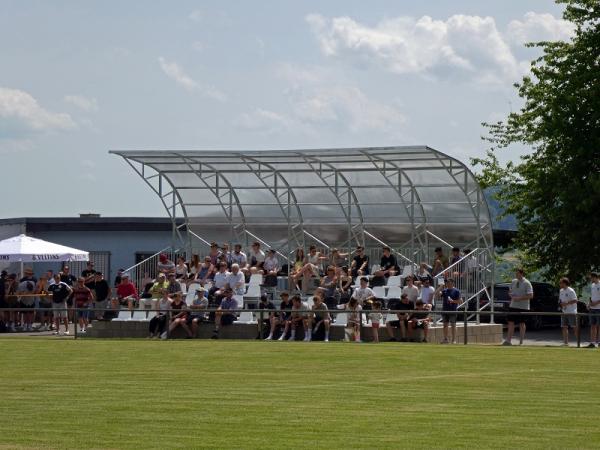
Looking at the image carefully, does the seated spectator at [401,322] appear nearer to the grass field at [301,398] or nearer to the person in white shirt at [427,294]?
the person in white shirt at [427,294]

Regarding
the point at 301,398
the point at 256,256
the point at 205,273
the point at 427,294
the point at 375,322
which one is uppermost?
the point at 256,256

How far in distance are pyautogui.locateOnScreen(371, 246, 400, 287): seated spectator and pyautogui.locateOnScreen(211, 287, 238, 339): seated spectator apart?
3582 millimetres

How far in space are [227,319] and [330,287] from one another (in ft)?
8.67

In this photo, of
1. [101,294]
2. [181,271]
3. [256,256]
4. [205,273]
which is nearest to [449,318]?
[205,273]

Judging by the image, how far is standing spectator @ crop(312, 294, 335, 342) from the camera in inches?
1217

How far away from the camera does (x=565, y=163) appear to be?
43.4m

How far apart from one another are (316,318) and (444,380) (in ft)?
37.6

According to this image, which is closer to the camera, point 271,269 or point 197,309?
point 197,309

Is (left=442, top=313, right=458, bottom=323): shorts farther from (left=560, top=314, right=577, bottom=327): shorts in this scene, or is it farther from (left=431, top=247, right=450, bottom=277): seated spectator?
(left=431, top=247, right=450, bottom=277): seated spectator

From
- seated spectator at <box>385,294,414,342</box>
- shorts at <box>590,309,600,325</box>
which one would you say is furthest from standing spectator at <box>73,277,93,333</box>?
shorts at <box>590,309,600,325</box>

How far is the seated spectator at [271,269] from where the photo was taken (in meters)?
36.1

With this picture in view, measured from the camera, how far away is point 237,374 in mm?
21234

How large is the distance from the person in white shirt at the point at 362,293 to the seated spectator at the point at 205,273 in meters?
4.93

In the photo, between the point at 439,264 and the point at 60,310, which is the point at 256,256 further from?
the point at 60,310
